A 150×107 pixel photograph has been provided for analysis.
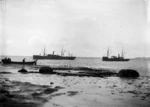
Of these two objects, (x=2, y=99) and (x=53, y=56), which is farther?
(x=53, y=56)

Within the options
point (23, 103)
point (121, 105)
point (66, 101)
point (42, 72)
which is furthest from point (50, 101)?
point (42, 72)

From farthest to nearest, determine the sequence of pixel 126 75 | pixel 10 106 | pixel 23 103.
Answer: pixel 126 75 → pixel 23 103 → pixel 10 106

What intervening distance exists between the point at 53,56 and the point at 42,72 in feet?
504

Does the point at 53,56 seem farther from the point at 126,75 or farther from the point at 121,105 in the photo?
the point at 121,105

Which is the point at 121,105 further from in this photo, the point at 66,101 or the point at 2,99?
the point at 2,99

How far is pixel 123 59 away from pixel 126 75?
147 metres

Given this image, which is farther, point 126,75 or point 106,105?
point 126,75

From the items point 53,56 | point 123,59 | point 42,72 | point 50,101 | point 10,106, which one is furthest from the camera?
point 53,56

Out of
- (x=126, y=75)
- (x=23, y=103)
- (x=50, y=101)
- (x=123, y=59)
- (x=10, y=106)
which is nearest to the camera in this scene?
(x=10, y=106)

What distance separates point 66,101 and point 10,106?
12.3 ft

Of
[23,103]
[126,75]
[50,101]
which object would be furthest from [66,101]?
[126,75]

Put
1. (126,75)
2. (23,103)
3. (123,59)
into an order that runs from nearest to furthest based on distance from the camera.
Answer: (23,103), (126,75), (123,59)

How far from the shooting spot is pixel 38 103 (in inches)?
486

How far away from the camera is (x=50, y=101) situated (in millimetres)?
13273
